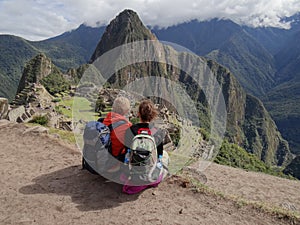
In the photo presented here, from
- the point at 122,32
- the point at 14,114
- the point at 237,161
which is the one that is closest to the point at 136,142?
the point at 14,114

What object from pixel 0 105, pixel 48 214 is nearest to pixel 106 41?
pixel 0 105

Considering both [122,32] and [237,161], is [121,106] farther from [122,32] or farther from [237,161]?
[122,32]

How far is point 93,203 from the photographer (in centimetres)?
536

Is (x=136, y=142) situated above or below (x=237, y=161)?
above

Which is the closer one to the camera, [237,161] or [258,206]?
[258,206]

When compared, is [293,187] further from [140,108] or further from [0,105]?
[0,105]

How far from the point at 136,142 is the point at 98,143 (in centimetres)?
108

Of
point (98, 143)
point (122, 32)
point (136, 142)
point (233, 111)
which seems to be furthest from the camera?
point (233, 111)

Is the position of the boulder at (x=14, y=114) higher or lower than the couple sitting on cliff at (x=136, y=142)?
lower

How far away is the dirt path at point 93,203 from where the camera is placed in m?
4.88

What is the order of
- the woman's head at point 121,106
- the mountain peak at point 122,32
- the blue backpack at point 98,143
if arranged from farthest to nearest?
the mountain peak at point 122,32 < the blue backpack at point 98,143 < the woman's head at point 121,106

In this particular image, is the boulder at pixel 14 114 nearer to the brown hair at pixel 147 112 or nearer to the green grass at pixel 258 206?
the brown hair at pixel 147 112

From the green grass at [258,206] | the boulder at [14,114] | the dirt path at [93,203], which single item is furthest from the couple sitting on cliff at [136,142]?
the boulder at [14,114]

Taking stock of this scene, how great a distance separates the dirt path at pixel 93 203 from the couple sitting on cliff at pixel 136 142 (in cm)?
42
